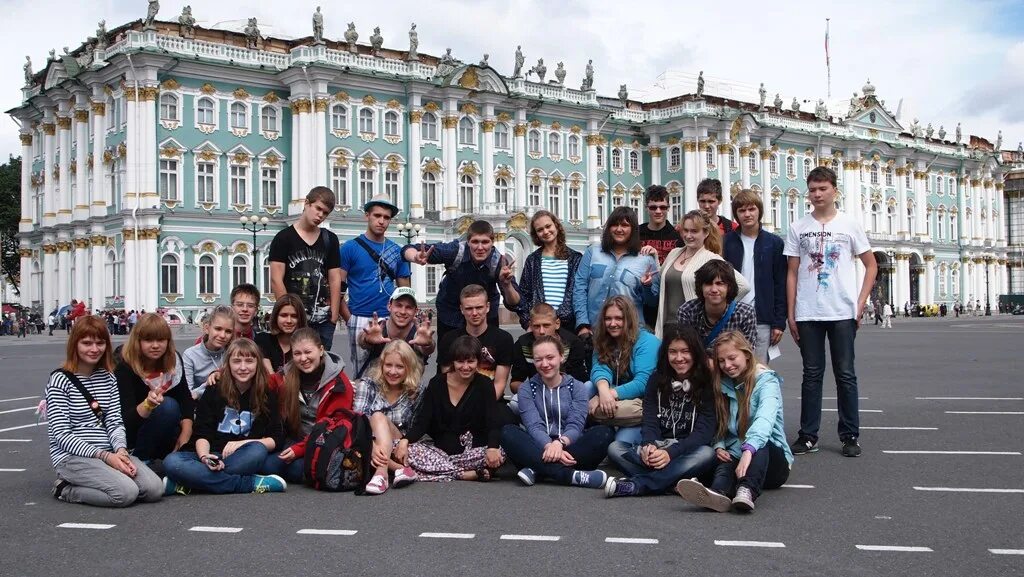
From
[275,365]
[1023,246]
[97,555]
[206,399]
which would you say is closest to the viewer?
[97,555]

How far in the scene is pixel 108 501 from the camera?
7.42m

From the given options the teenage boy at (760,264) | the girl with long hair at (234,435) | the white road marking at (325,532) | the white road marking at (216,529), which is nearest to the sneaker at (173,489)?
the girl with long hair at (234,435)

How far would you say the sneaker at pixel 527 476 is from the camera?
8188mm

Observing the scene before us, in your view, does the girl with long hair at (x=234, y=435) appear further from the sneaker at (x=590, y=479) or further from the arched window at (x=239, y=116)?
the arched window at (x=239, y=116)

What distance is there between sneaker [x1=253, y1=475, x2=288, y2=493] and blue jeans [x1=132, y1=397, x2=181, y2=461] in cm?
89

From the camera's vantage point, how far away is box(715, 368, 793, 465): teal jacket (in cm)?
745

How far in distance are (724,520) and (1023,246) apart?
9038cm

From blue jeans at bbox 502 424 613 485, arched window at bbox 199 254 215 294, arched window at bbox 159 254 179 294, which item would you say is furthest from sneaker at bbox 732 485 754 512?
arched window at bbox 199 254 215 294

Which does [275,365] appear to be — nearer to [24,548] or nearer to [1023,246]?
[24,548]

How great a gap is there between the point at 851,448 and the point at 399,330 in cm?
429

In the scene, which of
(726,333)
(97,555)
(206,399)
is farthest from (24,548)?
(726,333)

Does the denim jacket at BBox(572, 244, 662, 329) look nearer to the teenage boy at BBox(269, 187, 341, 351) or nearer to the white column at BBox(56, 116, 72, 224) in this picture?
the teenage boy at BBox(269, 187, 341, 351)

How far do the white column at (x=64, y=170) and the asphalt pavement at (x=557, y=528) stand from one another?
43.7m

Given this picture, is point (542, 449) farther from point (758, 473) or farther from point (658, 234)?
point (658, 234)
